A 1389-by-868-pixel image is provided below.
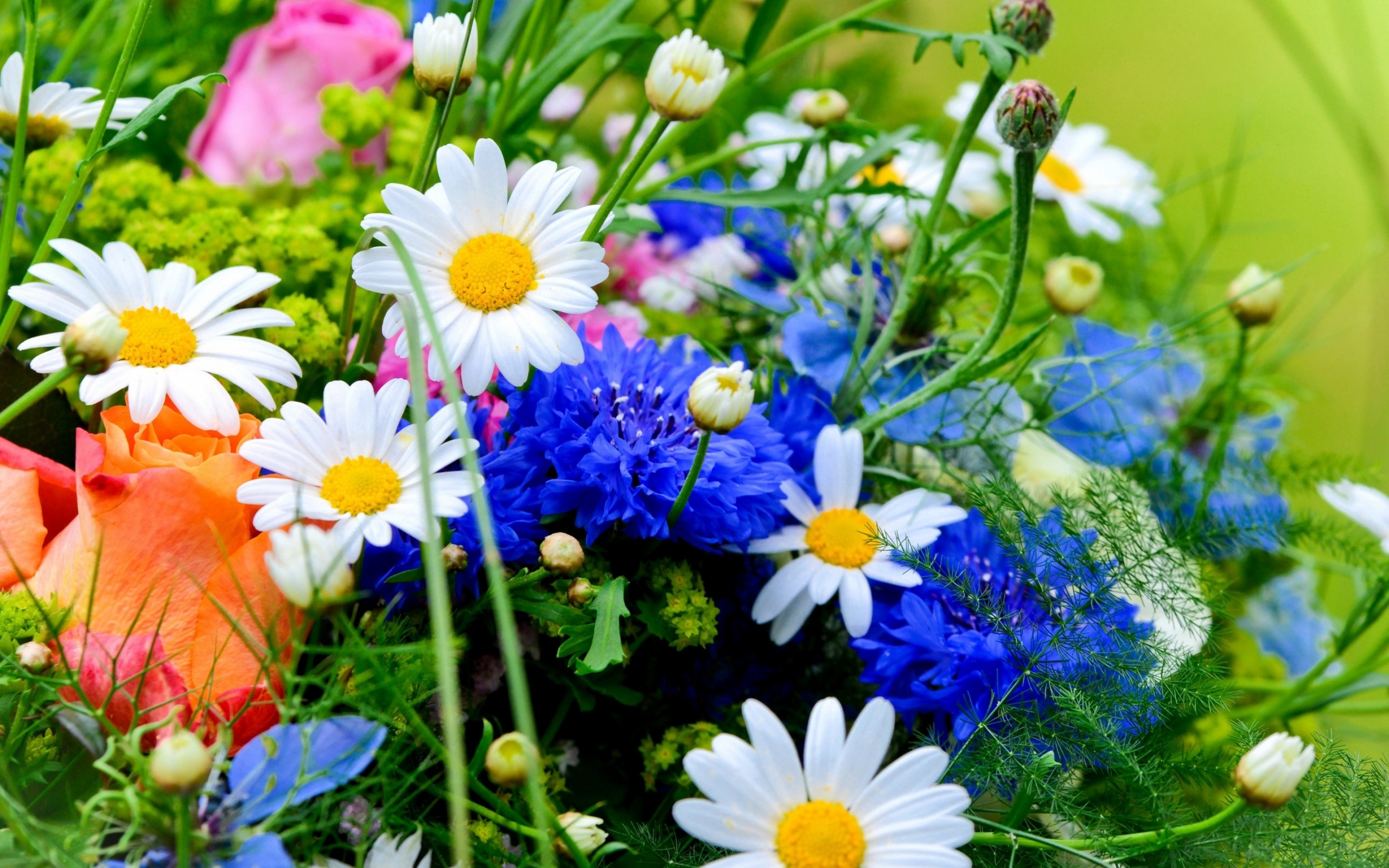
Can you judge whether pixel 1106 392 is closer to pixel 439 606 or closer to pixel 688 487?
pixel 688 487

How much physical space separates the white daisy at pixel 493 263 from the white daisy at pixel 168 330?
4 cm

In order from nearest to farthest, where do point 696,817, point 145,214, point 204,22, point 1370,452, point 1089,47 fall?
point 696,817, point 145,214, point 204,22, point 1370,452, point 1089,47

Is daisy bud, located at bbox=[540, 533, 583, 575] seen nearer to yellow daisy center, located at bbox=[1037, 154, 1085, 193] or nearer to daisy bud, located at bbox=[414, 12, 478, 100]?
daisy bud, located at bbox=[414, 12, 478, 100]

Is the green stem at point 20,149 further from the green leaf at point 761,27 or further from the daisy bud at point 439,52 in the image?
the green leaf at point 761,27

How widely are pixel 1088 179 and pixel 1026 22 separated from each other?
235 millimetres

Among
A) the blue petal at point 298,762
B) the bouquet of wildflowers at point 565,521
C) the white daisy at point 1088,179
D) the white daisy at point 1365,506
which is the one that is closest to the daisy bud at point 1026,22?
the bouquet of wildflowers at point 565,521

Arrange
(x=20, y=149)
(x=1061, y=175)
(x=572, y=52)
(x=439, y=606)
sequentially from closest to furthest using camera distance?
(x=439, y=606)
(x=20, y=149)
(x=572, y=52)
(x=1061, y=175)

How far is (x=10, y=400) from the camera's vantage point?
0.34 m

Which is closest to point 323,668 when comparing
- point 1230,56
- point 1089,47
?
point 1089,47

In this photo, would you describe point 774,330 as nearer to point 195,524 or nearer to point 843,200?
point 843,200

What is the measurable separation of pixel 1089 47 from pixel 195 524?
1.17m

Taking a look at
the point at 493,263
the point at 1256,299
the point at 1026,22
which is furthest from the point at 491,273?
the point at 1256,299

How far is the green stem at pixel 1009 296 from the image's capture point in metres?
0.37

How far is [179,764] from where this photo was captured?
0.76ft
